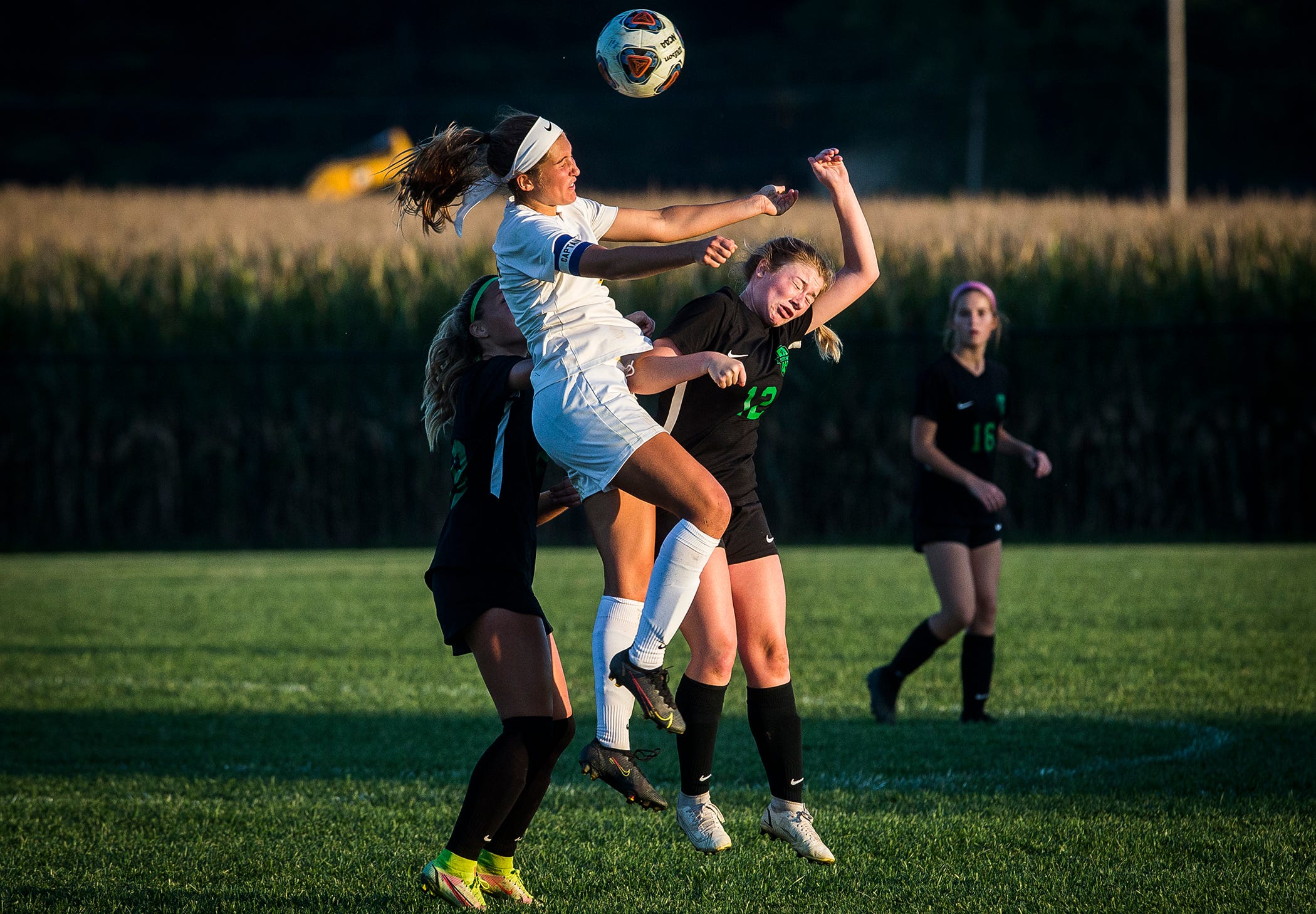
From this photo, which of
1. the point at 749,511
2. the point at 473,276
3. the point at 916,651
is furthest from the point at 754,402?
the point at 473,276

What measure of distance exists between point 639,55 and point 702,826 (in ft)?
8.31

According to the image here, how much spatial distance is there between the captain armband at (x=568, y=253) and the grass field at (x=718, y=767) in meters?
1.82

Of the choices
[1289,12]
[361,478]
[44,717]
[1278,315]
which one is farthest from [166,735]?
[1289,12]

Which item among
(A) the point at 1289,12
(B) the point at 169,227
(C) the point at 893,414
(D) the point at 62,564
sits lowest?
(D) the point at 62,564

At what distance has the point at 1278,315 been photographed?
16172 millimetres

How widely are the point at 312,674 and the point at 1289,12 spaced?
41691 mm

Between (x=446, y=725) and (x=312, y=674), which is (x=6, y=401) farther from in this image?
(x=446, y=725)

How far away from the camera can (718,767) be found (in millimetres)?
5922

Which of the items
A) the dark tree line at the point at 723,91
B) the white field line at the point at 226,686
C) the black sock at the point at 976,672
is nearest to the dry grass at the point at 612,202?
the white field line at the point at 226,686

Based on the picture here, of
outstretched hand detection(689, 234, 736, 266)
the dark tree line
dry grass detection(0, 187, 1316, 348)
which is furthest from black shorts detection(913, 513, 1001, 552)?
the dark tree line

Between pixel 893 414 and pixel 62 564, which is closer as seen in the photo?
pixel 62 564

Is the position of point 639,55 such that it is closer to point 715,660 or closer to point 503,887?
point 715,660

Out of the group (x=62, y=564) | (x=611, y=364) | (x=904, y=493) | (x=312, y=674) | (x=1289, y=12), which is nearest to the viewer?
(x=611, y=364)

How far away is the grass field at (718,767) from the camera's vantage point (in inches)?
167
